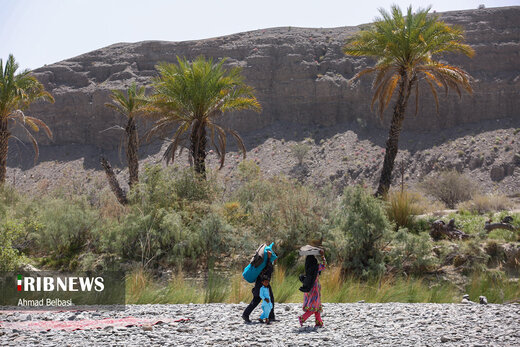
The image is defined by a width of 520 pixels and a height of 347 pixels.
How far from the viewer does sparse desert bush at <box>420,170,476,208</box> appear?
33688 millimetres

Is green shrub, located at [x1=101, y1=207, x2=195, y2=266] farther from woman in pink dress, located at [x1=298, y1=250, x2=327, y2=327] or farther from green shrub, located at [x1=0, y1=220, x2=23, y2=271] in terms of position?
woman in pink dress, located at [x1=298, y1=250, x2=327, y2=327]

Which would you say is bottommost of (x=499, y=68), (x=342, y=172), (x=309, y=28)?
(x=342, y=172)

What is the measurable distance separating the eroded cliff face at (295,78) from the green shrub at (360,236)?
37.6 meters

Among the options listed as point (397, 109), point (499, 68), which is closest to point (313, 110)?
point (499, 68)

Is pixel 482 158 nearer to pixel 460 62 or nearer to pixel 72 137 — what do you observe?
pixel 460 62

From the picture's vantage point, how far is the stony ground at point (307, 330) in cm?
678

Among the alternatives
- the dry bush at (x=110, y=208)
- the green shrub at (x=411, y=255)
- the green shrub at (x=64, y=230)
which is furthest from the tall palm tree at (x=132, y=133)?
the green shrub at (x=411, y=255)

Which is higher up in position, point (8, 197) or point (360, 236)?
point (360, 236)

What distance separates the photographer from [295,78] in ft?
192

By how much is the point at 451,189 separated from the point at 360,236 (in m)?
21.1

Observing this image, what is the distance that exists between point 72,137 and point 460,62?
45.2 meters

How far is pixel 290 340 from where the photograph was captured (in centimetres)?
696

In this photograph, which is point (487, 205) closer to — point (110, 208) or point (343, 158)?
point (110, 208)

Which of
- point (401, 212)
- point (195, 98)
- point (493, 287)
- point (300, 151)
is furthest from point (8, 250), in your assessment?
point (300, 151)
